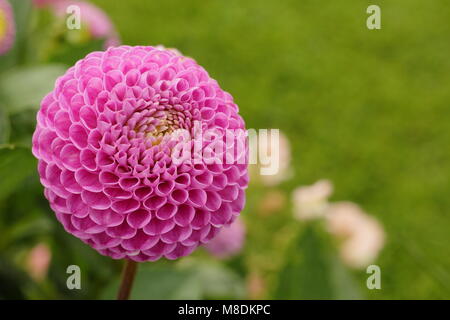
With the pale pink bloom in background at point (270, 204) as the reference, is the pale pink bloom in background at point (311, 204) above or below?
below

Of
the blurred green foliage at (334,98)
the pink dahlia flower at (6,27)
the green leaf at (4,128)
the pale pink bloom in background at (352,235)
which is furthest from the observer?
the blurred green foliage at (334,98)

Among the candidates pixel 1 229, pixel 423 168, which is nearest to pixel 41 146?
pixel 1 229

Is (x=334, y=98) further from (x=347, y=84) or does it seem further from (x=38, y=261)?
(x=38, y=261)

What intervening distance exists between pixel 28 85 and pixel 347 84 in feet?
4.00

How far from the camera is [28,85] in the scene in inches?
23.2

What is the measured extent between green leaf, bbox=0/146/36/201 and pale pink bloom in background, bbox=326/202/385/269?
1.76 ft

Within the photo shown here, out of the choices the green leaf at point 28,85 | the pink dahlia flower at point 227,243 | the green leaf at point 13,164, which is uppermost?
the green leaf at point 28,85

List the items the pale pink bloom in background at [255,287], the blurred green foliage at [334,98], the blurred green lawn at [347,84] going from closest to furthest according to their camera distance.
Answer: the pale pink bloom in background at [255,287] < the blurred green foliage at [334,98] < the blurred green lawn at [347,84]

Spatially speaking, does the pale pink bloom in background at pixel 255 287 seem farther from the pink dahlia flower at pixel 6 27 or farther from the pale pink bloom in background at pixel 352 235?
the pink dahlia flower at pixel 6 27

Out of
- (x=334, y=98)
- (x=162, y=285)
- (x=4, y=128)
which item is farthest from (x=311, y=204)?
(x=334, y=98)

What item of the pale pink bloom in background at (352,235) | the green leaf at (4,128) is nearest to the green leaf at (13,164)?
the green leaf at (4,128)

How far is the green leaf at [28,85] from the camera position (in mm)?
571

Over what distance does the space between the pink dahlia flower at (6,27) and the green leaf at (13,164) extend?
0.22 metres

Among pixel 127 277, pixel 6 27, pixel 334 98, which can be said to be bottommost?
pixel 127 277
